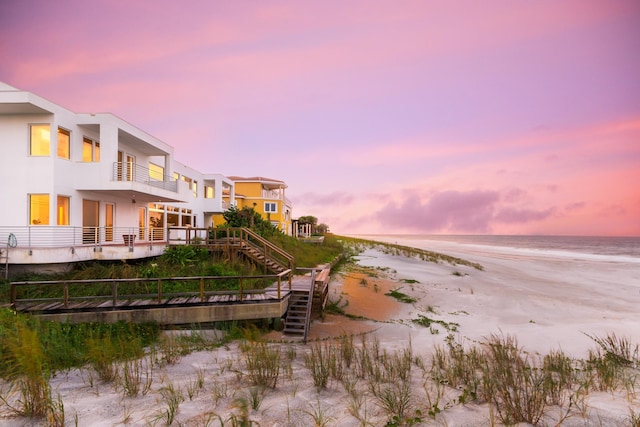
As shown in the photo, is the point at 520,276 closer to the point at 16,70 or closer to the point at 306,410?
the point at 306,410

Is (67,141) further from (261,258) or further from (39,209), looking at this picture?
(261,258)

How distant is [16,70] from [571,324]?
112ft

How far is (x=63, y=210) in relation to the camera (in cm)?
1557

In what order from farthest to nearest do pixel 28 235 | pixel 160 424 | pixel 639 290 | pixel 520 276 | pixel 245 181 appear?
pixel 245 181 < pixel 520 276 < pixel 639 290 < pixel 28 235 < pixel 160 424

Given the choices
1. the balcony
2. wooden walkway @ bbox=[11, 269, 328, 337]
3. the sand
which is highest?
the balcony

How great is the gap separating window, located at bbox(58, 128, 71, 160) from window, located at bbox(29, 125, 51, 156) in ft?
1.47

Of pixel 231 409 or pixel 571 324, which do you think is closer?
pixel 231 409

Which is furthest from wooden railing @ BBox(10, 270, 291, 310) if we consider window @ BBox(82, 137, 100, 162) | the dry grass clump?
window @ BBox(82, 137, 100, 162)

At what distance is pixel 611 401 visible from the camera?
527 centimetres

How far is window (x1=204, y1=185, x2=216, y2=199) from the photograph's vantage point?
35156 mm

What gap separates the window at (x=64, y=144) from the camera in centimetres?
1555

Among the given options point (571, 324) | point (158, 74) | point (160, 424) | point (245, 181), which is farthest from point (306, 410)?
point (245, 181)

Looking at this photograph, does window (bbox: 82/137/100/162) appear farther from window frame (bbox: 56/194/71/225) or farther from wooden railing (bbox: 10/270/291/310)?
wooden railing (bbox: 10/270/291/310)

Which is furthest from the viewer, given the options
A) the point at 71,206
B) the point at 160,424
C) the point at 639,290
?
the point at 639,290
